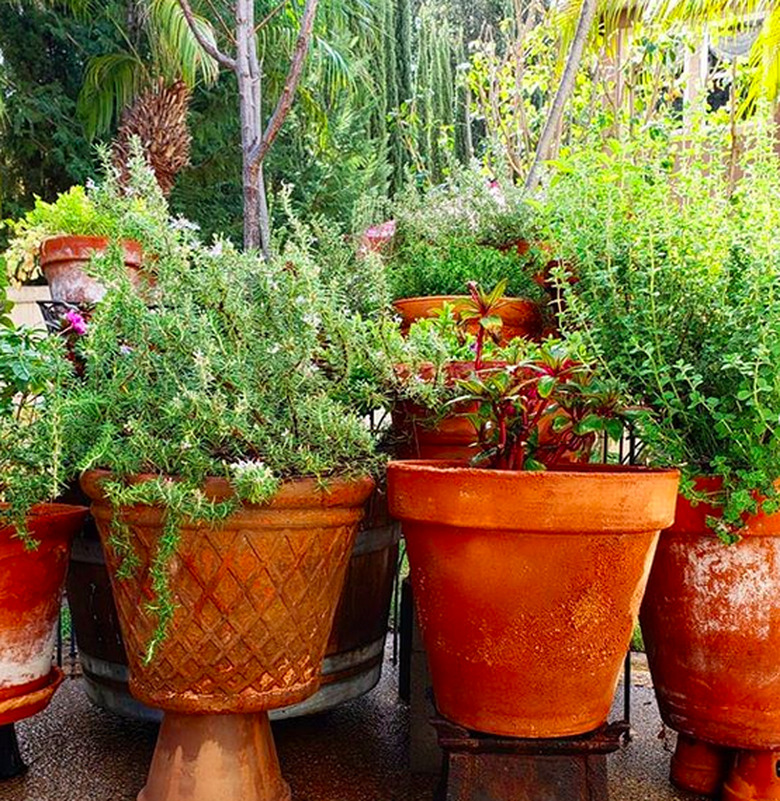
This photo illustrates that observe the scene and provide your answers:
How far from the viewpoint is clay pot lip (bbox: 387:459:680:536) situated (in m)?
1.30

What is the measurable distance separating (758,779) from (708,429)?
672 millimetres

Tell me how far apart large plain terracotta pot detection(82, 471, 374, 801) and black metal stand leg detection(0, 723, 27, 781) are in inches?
15.8

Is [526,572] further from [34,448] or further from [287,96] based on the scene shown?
[287,96]

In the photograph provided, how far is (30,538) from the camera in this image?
148cm

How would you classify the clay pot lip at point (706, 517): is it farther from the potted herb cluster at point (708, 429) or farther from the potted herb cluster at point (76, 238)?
the potted herb cluster at point (76, 238)

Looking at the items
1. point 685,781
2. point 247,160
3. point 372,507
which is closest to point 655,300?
point 372,507

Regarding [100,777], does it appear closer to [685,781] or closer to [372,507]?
[372,507]

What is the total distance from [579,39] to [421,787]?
245 centimetres

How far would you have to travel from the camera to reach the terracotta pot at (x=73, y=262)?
2.57m

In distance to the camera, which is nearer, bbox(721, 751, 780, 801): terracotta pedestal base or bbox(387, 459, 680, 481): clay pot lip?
bbox(387, 459, 680, 481): clay pot lip

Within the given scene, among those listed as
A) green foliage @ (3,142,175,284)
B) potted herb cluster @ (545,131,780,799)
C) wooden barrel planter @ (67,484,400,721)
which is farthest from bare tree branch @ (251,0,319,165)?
wooden barrel planter @ (67,484,400,721)

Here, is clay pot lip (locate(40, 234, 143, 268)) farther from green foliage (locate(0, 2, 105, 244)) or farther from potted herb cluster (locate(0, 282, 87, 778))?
green foliage (locate(0, 2, 105, 244))

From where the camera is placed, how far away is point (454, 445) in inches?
70.2

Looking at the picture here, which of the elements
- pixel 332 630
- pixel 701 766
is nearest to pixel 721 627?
pixel 701 766
